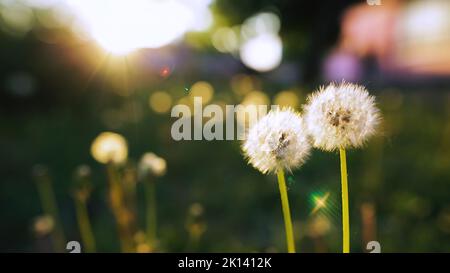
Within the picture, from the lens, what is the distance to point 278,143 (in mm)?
1050

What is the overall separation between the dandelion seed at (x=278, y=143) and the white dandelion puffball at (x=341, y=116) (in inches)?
1.2

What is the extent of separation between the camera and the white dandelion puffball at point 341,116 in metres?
0.96

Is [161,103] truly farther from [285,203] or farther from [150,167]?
[285,203]

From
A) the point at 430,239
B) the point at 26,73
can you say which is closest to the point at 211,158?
the point at 430,239

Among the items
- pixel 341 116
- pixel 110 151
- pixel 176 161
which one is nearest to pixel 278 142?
pixel 341 116

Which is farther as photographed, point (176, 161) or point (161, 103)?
point (161, 103)

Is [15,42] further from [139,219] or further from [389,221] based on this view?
[389,221]

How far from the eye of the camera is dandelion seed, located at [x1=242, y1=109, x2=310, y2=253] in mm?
1022

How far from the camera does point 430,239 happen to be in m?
2.55

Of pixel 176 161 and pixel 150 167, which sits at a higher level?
pixel 176 161

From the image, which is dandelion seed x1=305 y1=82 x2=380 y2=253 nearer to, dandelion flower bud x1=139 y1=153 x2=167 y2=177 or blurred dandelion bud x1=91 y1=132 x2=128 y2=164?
dandelion flower bud x1=139 y1=153 x2=167 y2=177

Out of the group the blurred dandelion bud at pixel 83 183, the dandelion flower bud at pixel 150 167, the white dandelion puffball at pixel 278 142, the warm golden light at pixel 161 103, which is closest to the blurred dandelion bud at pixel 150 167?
the dandelion flower bud at pixel 150 167

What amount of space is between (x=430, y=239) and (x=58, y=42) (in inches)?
246
